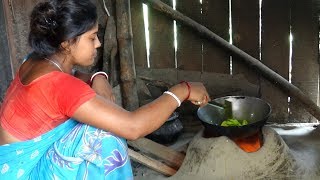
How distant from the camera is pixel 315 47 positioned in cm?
384

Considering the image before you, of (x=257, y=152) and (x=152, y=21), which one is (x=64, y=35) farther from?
(x=152, y=21)

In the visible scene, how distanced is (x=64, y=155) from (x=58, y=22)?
0.66m

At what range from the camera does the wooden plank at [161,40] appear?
4.07 m

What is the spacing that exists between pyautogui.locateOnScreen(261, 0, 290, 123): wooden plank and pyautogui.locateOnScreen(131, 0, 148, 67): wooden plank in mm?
1302

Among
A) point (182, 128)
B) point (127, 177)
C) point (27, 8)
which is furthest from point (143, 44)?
point (127, 177)

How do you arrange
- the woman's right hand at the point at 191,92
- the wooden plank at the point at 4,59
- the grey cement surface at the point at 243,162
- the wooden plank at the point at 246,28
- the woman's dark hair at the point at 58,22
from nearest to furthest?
1. the woman's dark hair at the point at 58,22
2. the woman's right hand at the point at 191,92
3. the grey cement surface at the point at 243,162
4. the wooden plank at the point at 4,59
5. the wooden plank at the point at 246,28

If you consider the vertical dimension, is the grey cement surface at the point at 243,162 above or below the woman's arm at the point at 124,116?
below

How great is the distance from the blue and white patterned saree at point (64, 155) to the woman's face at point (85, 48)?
0.32m

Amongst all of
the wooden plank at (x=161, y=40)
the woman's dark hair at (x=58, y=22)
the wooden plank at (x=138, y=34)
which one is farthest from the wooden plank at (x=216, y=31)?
the woman's dark hair at (x=58, y=22)

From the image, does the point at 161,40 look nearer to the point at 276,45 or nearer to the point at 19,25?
the point at 276,45

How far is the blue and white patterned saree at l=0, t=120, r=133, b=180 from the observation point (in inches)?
72.2

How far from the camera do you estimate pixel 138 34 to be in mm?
4160

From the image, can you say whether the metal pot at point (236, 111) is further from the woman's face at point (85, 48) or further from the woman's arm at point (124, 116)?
the woman's face at point (85, 48)

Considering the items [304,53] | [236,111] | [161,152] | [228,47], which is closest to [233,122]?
[236,111]
